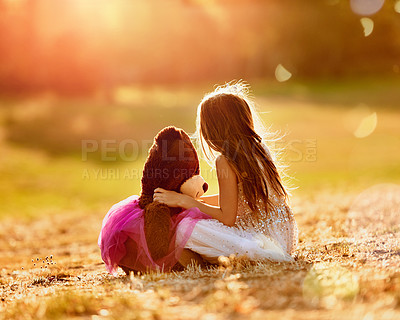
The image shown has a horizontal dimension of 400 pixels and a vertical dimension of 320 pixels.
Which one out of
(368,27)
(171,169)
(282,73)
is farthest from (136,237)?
(282,73)

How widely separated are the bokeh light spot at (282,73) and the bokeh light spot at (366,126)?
53.6 feet

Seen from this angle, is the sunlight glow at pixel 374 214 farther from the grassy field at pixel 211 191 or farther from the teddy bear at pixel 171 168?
the teddy bear at pixel 171 168

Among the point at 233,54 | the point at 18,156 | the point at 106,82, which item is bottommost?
the point at 18,156

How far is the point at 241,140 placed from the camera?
4.58 m

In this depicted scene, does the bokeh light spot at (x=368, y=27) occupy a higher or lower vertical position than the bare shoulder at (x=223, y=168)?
higher

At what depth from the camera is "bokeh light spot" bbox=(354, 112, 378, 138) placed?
878 inches

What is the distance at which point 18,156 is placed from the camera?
63.3 feet

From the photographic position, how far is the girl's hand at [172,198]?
14.6ft

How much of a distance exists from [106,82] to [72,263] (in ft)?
80.6

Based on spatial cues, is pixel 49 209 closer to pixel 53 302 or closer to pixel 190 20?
pixel 53 302

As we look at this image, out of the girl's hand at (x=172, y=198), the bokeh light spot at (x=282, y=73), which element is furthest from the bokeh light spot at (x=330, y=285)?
the bokeh light spot at (x=282, y=73)

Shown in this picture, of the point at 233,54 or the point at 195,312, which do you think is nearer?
the point at 195,312

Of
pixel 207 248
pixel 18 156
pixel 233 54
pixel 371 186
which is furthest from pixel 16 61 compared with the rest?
pixel 207 248

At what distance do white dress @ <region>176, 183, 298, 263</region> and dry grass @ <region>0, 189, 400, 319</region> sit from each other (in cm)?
15
